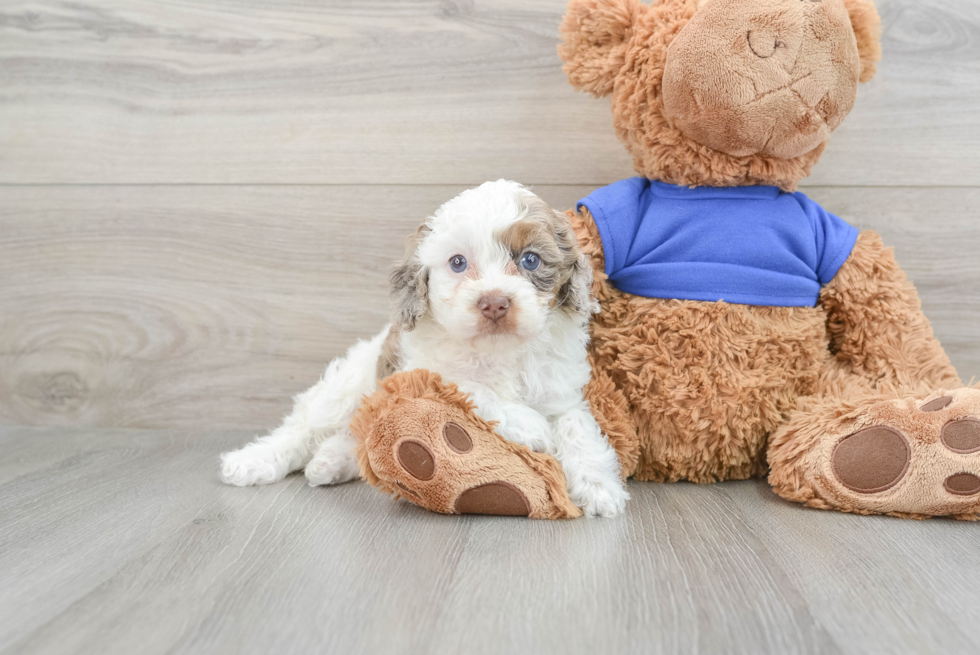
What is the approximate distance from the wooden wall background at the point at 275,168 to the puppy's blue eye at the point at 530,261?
0.55m

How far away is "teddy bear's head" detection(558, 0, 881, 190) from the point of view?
3.94 feet

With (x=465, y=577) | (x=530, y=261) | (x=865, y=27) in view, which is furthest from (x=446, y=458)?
(x=865, y=27)

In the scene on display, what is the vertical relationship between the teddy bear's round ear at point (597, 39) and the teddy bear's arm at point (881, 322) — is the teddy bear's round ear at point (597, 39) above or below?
above

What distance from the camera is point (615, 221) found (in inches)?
52.8

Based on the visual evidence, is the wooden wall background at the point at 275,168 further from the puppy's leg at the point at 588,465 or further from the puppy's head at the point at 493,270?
the puppy's leg at the point at 588,465

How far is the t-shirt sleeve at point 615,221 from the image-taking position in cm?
134

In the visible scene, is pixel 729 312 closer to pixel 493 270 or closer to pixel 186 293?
pixel 493 270

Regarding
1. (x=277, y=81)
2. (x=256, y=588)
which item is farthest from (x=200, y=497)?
(x=277, y=81)

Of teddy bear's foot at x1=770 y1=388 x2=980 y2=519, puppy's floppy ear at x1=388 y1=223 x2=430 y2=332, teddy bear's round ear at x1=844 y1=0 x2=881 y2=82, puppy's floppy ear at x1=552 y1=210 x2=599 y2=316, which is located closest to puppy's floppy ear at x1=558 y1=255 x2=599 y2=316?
puppy's floppy ear at x1=552 y1=210 x2=599 y2=316

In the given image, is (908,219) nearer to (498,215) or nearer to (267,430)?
(498,215)

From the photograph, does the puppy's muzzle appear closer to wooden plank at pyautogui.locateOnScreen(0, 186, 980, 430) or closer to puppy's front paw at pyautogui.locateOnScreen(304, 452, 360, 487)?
puppy's front paw at pyautogui.locateOnScreen(304, 452, 360, 487)

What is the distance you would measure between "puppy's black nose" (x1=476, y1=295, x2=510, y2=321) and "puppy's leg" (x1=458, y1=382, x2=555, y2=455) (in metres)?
0.16

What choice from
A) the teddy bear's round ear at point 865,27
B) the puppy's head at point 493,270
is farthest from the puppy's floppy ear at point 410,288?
the teddy bear's round ear at point 865,27

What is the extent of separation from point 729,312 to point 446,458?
57 centimetres
